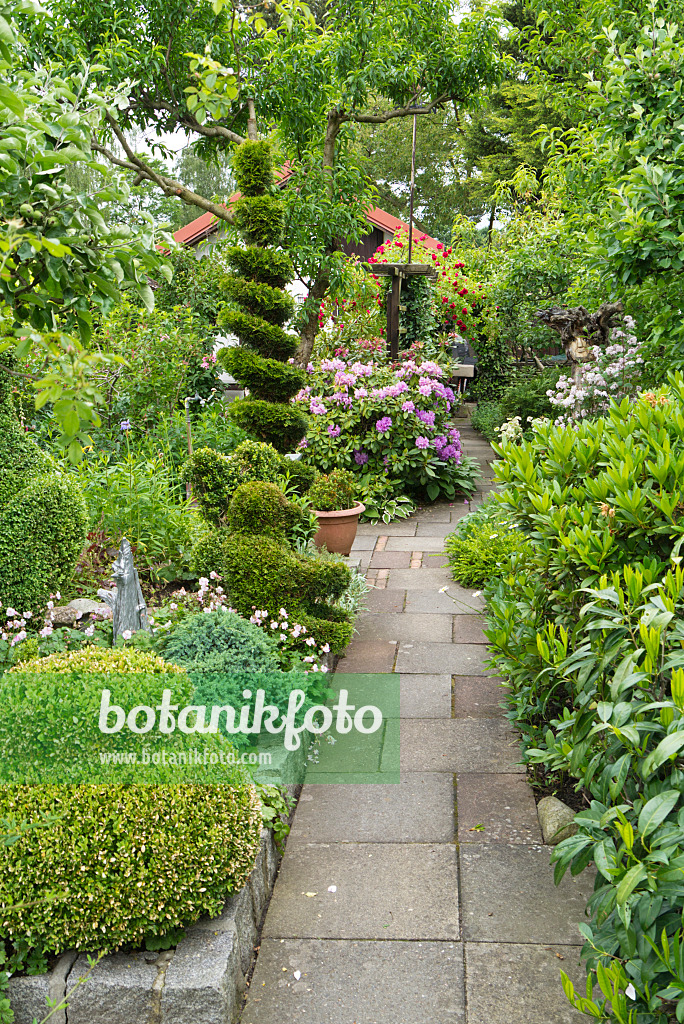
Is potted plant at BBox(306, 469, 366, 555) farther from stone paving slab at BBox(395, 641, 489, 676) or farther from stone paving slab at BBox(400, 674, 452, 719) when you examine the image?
stone paving slab at BBox(400, 674, 452, 719)

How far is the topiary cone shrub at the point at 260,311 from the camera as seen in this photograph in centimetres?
475

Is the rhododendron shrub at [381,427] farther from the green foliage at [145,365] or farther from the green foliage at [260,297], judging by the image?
the green foliage at [260,297]

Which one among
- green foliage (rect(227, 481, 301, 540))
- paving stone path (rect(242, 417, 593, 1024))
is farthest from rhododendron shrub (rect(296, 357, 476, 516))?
paving stone path (rect(242, 417, 593, 1024))

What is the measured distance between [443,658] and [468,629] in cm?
50

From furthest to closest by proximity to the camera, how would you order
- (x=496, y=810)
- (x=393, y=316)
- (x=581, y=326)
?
(x=393, y=316) < (x=581, y=326) < (x=496, y=810)

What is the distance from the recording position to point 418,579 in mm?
5902

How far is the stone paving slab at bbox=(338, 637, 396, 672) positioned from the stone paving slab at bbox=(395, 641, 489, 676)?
5cm

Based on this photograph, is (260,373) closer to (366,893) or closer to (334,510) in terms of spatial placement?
(334,510)

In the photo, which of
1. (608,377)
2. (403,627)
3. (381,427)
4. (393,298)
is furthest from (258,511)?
(393,298)

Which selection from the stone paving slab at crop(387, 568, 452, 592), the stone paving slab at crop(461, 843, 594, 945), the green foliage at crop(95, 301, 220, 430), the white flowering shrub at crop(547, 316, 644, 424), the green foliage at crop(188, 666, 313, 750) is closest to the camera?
the stone paving slab at crop(461, 843, 594, 945)

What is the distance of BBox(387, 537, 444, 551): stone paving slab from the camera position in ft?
21.9

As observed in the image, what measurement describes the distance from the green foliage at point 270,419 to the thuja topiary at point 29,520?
141 cm

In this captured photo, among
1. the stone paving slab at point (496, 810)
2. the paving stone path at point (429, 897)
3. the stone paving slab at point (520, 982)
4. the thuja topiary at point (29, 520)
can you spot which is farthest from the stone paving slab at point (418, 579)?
the stone paving slab at point (520, 982)

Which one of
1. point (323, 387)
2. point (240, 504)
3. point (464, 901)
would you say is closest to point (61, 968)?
point (464, 901)
